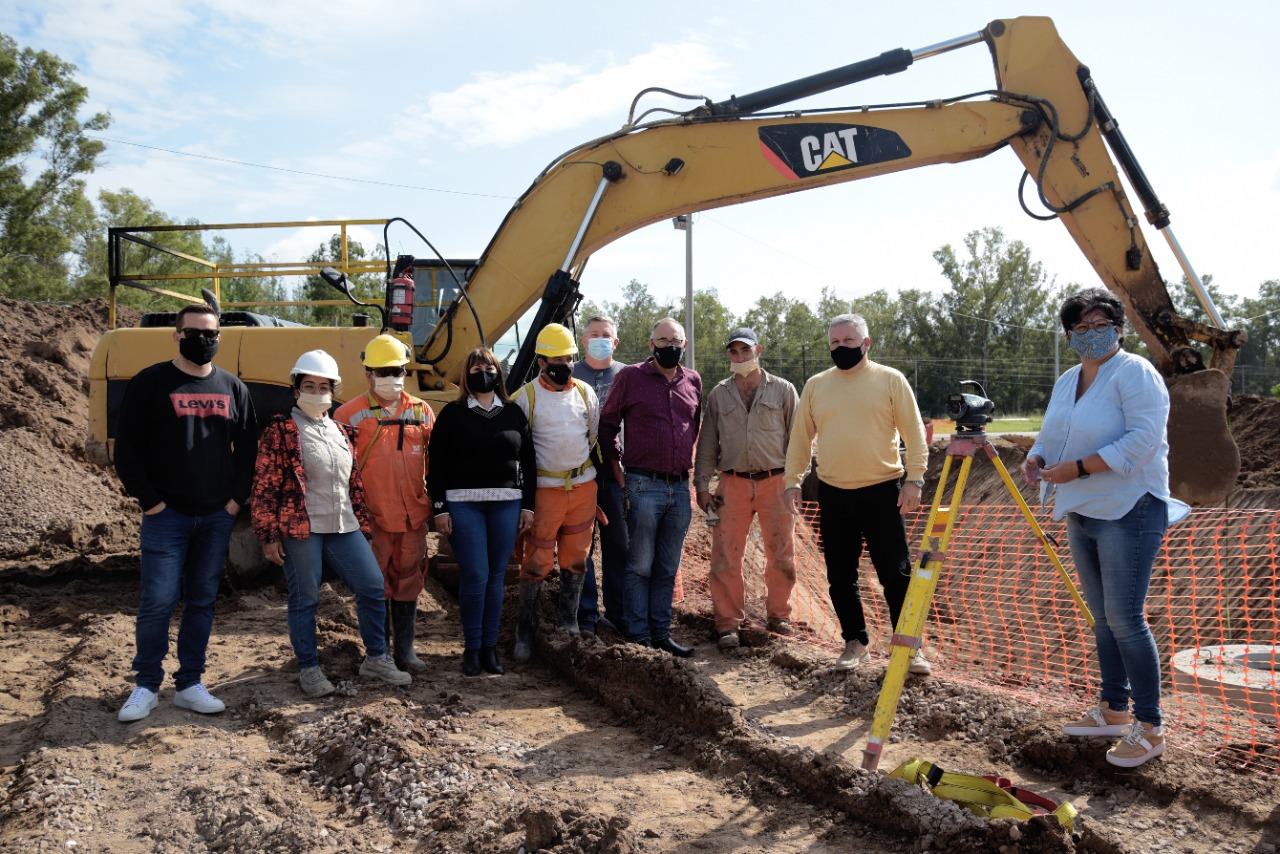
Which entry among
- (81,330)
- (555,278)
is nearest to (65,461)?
(81,330)

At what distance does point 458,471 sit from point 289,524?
0.95 m

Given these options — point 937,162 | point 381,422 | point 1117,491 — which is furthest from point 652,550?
point 937,162

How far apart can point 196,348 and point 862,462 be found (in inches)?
143

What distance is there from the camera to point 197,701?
5.00m

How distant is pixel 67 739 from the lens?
4625mm

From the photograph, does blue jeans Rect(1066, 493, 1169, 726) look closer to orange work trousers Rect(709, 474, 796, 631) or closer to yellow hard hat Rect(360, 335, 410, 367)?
orange work trousers Rect(709, 474, 796, 631)

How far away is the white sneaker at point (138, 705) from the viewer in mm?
4816

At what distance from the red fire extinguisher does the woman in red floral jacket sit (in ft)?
5.40

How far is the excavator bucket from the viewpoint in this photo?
21.5ft

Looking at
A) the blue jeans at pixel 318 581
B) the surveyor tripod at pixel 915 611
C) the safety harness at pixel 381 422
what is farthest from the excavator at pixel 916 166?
the surveyor tripod at pixel 915 611

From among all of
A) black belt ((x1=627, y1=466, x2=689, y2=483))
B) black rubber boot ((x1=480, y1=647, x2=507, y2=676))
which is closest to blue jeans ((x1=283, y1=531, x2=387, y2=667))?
black rubber boot ((x1=480, y1=647, x2=507, y2=676))

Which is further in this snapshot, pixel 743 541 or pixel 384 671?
pixel 743 541

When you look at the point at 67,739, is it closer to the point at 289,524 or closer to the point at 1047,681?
the point at 289,524

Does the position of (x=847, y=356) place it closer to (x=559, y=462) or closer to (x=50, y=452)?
(x=559, y=462)
